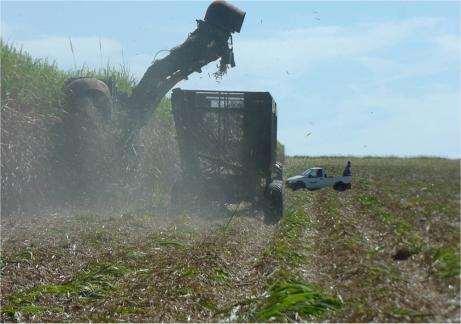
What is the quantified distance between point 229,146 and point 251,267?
8.40 meters

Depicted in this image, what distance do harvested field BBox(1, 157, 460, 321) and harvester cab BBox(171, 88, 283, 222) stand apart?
251 cm

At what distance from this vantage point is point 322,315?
8.05 metres

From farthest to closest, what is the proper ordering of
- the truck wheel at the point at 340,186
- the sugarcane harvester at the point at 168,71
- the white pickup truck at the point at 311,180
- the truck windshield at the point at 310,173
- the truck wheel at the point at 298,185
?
the truck windshield at the point at 310,173, the truck wheel at the point at 298,185, the white pickup truck at the point at 311,180, the truck wheel at the point at 340,186, the sugarcane harvester at the point at 168,71

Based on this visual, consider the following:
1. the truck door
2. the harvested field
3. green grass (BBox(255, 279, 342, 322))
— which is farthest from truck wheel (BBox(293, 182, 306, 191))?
green grass (BBox(255, 279, 342, 322))

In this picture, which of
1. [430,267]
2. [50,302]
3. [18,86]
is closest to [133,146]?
[18,86]

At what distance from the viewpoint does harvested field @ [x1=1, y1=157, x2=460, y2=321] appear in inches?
319

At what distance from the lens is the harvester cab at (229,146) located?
19766mm

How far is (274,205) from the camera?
19922 millimetres

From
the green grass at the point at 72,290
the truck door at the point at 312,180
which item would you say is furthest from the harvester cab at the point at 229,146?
the truck door at the point at 312,180

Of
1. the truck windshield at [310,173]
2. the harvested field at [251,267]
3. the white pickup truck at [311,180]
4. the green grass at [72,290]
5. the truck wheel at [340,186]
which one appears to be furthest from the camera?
the truck windshield at [310,173]

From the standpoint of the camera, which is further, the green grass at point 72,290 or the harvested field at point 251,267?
the green grass at point 72,290

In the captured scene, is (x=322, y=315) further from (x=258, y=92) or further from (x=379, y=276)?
(x=258, y=92)

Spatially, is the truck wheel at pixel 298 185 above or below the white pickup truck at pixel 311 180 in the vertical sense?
below

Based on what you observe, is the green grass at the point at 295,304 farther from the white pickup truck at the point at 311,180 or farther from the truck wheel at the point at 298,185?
the truck wheel at the point at 298,185
